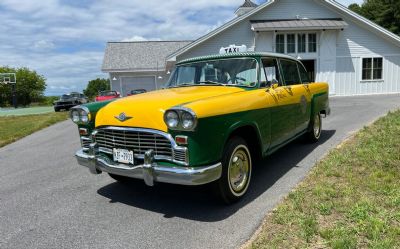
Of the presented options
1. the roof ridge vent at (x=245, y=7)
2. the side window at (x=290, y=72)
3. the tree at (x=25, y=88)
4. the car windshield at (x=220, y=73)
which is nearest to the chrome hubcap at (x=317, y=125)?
the side window at (x=290, y=72)

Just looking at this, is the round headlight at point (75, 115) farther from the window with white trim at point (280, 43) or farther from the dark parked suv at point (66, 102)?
the dark parked suv at point (66, 102)

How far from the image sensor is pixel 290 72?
19.7 feet

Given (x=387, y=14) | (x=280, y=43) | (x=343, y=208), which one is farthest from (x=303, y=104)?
(x=387, y=14)

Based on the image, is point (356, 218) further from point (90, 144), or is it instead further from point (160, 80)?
point (160, 80)

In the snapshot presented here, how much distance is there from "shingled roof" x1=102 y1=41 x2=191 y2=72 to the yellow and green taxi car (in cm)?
2319

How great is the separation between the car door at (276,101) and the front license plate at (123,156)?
2.06 metres

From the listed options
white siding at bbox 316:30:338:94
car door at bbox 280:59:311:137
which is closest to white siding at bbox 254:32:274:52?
white siding at bbox 316:30:338:94

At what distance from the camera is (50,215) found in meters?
4.17

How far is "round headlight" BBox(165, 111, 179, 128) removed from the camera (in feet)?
11.6

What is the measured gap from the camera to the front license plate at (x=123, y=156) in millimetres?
3932

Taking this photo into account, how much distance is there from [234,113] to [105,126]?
159 cm

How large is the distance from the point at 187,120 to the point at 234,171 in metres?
1.07

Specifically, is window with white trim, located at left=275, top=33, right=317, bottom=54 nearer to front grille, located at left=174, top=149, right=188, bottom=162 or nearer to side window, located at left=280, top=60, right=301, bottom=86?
side window, located at left=280, top=60, right=301, bottom=86

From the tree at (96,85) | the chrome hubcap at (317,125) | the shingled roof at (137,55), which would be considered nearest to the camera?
the chrome hubcap at (317,125)
